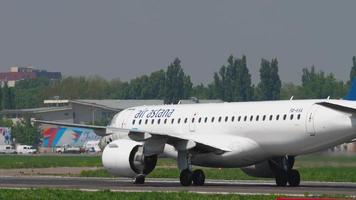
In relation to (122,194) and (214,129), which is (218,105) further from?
(122,194)

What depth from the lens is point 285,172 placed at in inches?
1896

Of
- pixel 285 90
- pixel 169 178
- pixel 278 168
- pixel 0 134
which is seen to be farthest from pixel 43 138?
pixel 278 168

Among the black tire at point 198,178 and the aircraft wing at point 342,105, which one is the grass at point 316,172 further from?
the aircraft wing at point 342,105

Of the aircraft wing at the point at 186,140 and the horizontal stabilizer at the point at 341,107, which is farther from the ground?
the horizontal stabilizer at the point at 341,107

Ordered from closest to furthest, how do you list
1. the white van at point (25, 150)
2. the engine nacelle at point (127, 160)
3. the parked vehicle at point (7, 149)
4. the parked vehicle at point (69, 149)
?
the engine nacelle at point (127, 160)
the white van at point (25, 150)
the parked vehicle at point (7, 149)
the parked vehicle at point (69, 149)

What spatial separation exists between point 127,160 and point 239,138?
4970 mm

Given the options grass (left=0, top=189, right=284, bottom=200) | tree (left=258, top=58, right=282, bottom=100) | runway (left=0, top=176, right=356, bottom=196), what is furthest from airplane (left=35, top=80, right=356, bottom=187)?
tree (left=258, top=58, right=282, bottom=100)

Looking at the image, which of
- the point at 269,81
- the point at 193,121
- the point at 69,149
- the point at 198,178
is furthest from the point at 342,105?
the point at 269,81

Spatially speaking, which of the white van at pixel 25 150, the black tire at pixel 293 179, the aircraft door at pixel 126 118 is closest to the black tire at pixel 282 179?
the black tire at pixel 293 179

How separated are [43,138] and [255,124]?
126m

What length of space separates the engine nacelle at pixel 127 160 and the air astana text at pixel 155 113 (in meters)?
3.53

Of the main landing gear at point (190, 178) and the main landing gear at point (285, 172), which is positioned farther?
the main landing gear at point (285, 172)

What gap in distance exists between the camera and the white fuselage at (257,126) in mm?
44469

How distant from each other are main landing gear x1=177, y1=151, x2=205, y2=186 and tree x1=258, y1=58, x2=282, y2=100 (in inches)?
5449
